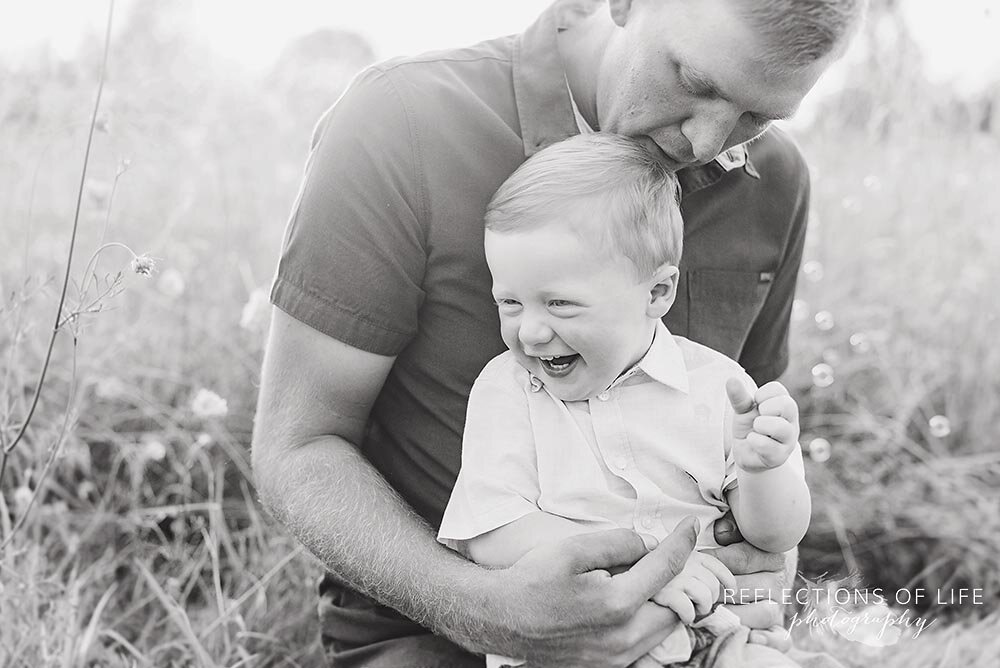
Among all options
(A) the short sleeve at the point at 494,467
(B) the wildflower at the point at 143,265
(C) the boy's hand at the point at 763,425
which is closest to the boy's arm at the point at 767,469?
(C) the boy's hand at the point at 763,425

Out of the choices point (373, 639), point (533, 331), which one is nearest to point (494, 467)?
point (533, 331)

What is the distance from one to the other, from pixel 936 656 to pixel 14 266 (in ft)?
8.86

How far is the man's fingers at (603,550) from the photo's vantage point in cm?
155

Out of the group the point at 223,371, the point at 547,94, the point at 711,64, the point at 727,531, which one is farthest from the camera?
the point at 223,371

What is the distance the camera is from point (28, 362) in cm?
290

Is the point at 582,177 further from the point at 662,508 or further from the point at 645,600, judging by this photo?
the point at 645,600

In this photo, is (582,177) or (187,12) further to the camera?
(187,12)

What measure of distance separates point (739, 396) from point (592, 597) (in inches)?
14.4

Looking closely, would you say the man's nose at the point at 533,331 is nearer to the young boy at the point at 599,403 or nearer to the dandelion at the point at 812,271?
the young boy at the point at 599,403

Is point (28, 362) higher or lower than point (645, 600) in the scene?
lower

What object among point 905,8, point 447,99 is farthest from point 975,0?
point 447,99

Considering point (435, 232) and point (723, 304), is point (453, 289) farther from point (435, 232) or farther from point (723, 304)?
point (723, 304)

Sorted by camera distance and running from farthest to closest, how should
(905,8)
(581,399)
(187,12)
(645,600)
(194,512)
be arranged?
(187,12)
(905,8)
(194,512)
(581,399)
(645,600)

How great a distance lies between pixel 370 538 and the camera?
5.57 ft
